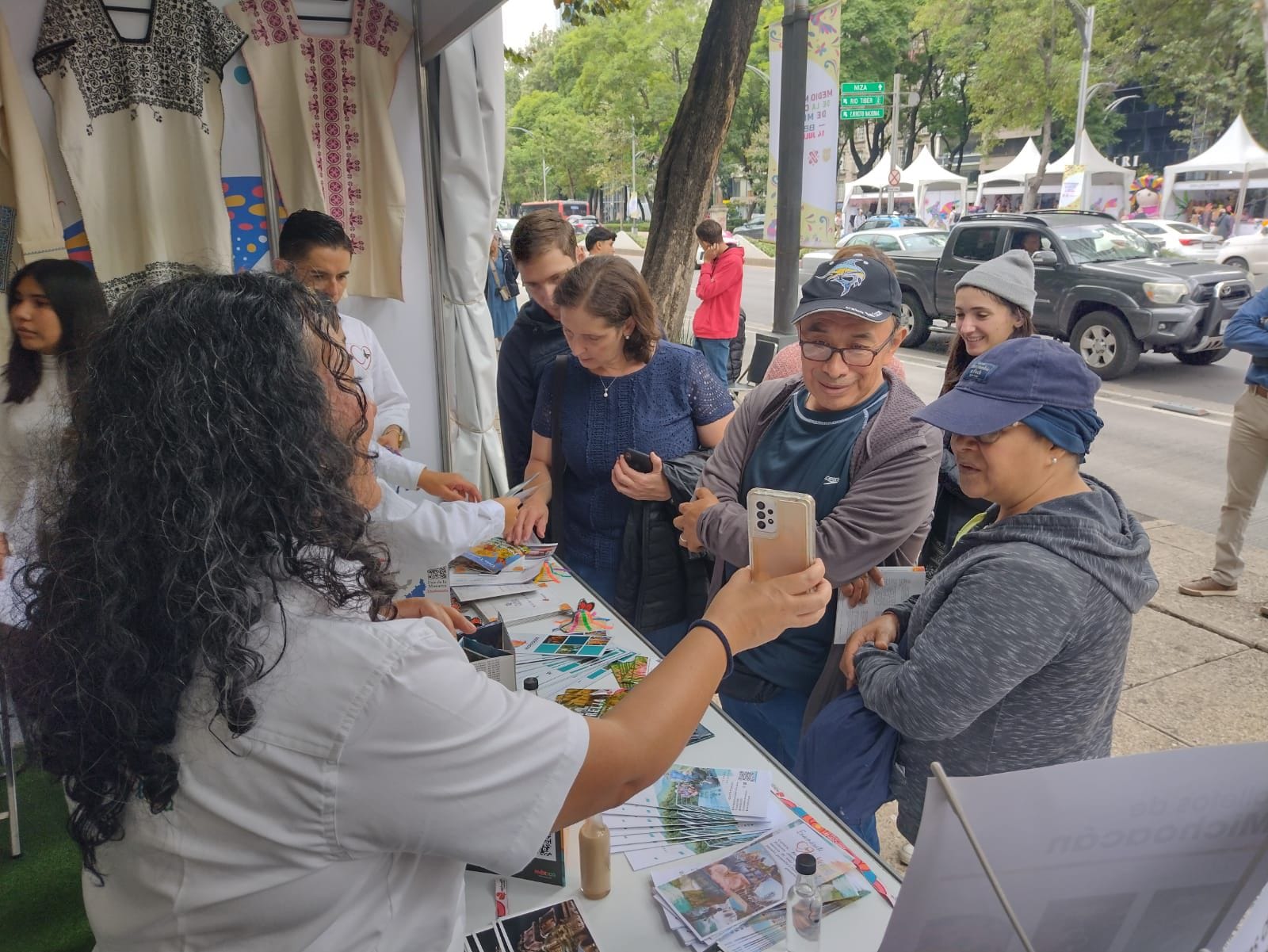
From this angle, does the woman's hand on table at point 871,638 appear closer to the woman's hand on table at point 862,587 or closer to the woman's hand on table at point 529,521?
the woman's hand on table at point 862,587

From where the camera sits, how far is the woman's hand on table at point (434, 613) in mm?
1928

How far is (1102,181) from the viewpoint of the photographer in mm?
25141

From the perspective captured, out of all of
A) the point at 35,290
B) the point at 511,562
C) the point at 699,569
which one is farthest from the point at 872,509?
the point at 35,290

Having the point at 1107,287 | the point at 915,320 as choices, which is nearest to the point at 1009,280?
the point at 1107,287

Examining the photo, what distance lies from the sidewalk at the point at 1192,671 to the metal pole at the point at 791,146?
9.65 ft

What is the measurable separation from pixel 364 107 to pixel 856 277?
2612mm

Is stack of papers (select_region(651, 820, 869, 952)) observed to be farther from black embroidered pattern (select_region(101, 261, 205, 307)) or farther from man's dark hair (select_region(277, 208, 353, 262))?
black embroidered pattern (select_region(101, 261, 205, 307))

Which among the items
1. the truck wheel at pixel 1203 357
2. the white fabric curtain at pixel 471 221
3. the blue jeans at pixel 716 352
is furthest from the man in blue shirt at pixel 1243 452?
the truck wheel at pixel 1203 357

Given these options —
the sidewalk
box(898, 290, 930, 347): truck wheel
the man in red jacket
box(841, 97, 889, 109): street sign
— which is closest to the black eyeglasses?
the sidewalk

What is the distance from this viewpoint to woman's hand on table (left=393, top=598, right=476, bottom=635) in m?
1.93

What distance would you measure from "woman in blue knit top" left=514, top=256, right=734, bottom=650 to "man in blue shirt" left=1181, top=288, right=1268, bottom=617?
279 cm

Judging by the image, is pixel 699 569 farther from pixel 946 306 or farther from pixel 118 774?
pixel 946 306

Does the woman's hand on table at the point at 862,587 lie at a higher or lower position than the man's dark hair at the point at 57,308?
lower

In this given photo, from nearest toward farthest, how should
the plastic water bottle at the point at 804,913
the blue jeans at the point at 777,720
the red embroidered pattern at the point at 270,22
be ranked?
Result: the plastic water bottle at the point at 804,913 < the blue jeans at the point at 777,720 < the red embroidered pattern at the point at 270,22
